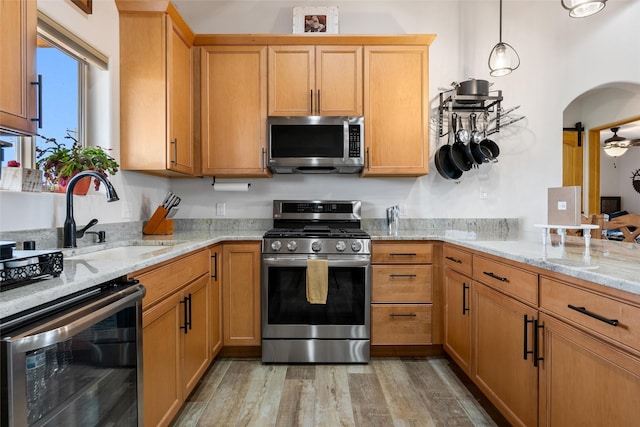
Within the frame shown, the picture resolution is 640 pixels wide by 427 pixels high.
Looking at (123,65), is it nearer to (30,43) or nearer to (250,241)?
(30,43)

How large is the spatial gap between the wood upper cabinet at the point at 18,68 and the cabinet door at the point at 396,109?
2069 mm

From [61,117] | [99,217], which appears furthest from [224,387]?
[61,117]

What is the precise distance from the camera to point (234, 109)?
2.75 metres

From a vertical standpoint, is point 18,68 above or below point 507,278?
above

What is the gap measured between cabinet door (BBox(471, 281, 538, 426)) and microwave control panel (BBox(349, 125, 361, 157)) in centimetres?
128

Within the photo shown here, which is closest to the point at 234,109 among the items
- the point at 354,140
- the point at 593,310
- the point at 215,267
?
the point at 354,140

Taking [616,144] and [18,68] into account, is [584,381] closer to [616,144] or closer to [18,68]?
[18,68]

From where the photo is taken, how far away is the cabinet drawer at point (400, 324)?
2504 mm

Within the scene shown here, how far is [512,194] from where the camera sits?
312 cm

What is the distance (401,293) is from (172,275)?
1.58 m

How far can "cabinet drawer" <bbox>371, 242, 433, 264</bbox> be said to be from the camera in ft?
8.24

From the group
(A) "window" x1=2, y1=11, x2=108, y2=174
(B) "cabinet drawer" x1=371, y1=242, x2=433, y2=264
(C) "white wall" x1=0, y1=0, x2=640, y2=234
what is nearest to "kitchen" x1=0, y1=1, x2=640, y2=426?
(C) "white wall" x1=0, y1=0, x2=640, y2=234

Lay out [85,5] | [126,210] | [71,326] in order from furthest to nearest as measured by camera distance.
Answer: [126,210], [85,5], [71,326]

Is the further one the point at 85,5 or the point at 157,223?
the point at 157,223
